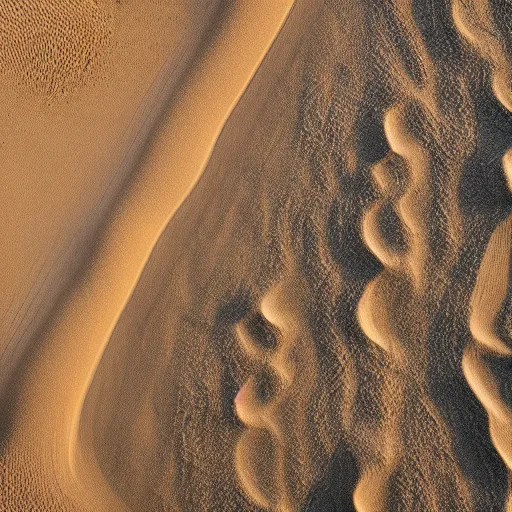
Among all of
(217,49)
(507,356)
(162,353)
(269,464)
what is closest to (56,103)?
(217,49)

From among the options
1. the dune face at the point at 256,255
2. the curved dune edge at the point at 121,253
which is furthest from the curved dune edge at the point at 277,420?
the curved dune edge at the point at 121,253

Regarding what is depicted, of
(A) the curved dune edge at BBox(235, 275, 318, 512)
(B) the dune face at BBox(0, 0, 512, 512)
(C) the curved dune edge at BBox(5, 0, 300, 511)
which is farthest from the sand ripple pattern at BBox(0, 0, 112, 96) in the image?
(A) the curved dune edge at BBox(235, 275, 318, 512)

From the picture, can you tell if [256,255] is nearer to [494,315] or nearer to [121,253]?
[121,253]

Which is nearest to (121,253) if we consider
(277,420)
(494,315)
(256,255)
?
(256,255)

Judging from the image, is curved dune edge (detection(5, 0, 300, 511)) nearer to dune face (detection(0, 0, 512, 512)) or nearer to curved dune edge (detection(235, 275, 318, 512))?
dune face (detection(0, 0, 512, 512))

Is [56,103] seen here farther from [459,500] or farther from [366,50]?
[459,500]

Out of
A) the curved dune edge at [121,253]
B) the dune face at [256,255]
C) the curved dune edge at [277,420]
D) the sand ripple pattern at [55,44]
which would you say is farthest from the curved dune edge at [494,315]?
the sand ripple pattern at [55,44]

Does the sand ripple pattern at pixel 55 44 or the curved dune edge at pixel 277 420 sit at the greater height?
the sand ripple pattern at pixel 55 44

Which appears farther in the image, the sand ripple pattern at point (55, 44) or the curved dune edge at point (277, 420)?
the sand ripple pattern at point (55, 44)

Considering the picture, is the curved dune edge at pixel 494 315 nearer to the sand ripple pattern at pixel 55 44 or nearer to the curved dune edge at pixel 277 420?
the curved dune edge at pixel 277 420
